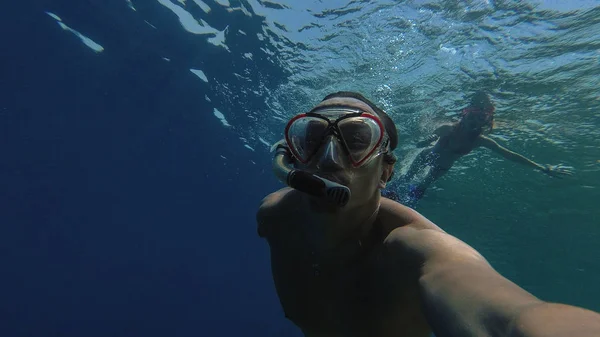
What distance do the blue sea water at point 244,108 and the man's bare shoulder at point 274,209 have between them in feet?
30.3

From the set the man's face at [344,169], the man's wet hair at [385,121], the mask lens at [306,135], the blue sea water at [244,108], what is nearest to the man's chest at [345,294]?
the man's face at [344,169]

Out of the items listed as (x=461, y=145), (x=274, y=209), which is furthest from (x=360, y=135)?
(x=461, y=145)

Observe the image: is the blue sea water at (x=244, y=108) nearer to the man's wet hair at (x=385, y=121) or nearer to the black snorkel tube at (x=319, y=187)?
the man's wet hair at (x=385, y=121)

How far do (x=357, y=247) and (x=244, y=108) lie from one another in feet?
57.6

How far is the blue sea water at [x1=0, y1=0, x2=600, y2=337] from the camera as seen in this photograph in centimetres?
1158

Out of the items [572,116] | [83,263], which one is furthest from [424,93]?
[83,263]

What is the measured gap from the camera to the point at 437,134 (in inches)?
650

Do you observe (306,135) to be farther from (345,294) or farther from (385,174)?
(345,294)

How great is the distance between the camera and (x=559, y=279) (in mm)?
40812

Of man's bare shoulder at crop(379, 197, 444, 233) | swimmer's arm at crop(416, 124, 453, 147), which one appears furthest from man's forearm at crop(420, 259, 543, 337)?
swimmer's arm at crop(416, 124, 453, 147)

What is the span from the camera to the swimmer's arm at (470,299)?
1389mm

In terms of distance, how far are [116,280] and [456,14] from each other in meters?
56.0

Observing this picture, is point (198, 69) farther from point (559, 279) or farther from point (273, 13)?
point (559, 279)

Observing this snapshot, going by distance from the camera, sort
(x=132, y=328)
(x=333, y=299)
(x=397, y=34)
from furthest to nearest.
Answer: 1. (x=132, y=328)
2. (x=397, y=34)
3. (x=333, y=299)
